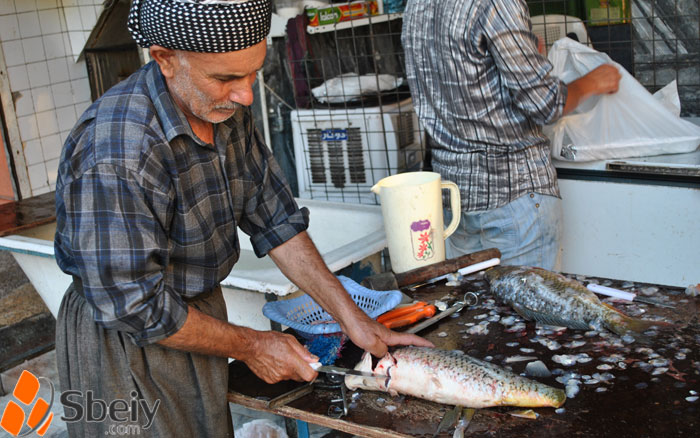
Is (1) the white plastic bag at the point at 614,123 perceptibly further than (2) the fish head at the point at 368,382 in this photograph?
Yes

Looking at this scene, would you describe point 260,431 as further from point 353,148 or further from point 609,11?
point 609,11

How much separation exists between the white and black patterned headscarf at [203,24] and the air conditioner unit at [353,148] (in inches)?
104

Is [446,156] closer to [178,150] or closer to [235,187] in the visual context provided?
[235,187]

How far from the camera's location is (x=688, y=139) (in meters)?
3.41

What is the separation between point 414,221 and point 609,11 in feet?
6.87

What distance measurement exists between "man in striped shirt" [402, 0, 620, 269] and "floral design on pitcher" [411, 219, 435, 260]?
0.39 meters

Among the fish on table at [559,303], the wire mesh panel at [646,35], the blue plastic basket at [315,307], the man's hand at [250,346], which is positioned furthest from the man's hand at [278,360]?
the wire mesh panel at [646,35]

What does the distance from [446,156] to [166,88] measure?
4.93ft

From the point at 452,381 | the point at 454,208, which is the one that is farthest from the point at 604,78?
the point at 452,381

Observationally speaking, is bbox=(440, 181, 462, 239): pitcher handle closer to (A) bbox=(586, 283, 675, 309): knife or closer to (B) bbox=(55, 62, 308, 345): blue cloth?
(A) bbox=(586, 283, 675, 309): knife

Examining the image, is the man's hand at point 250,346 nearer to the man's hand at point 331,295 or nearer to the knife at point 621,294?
the man's hand at point 331,295

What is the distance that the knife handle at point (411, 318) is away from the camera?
2299mm

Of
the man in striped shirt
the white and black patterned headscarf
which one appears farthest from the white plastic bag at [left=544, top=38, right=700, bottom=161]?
the white and black patterned headscarf

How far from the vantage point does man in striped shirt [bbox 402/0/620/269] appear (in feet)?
8.97
